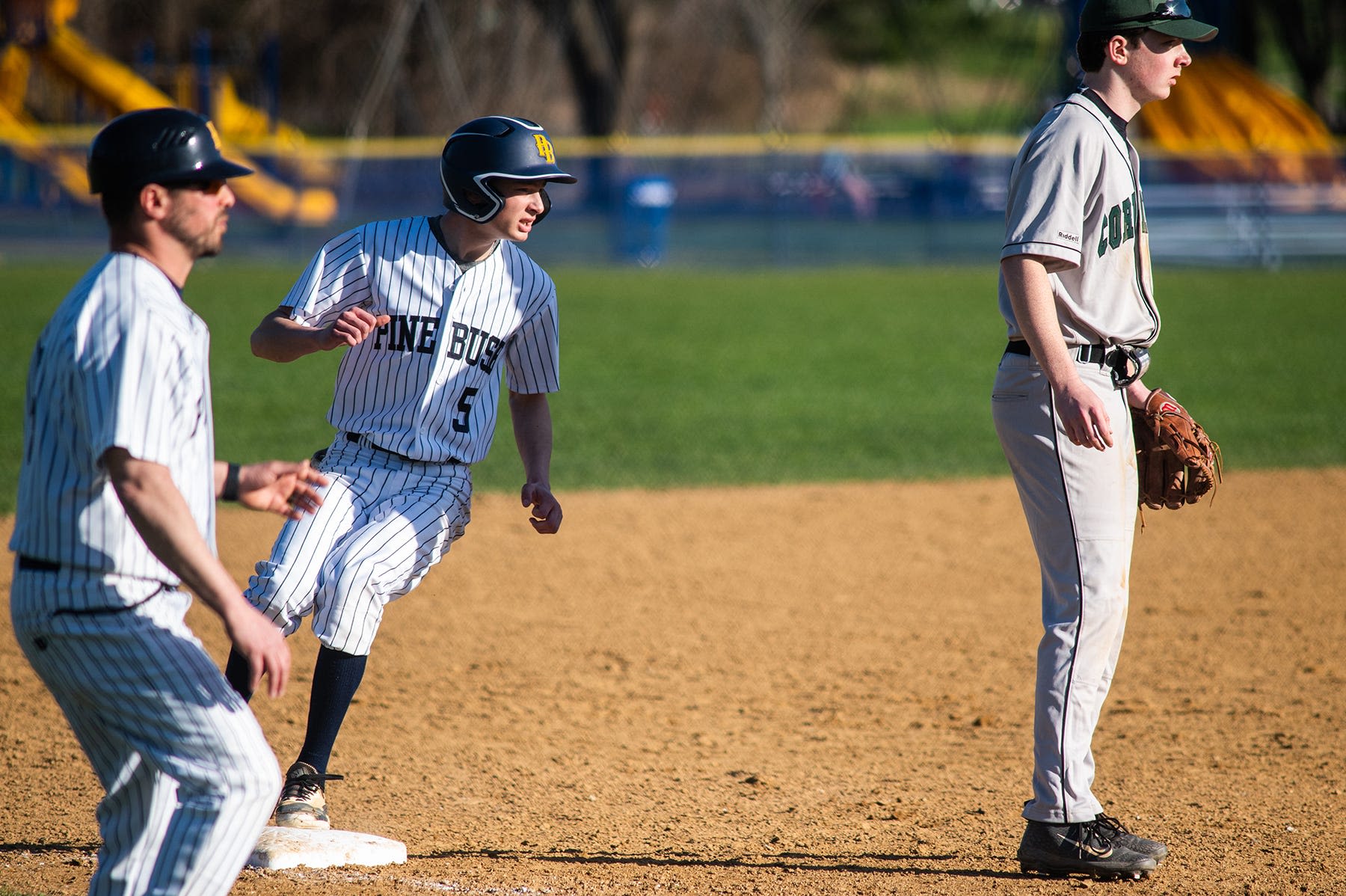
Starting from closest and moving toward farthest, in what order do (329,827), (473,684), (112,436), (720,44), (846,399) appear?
1. (112,436)
2. (329,827)
3. (473,684)
4. (846,399)
5. (720,44)

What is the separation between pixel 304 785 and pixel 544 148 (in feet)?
5.71

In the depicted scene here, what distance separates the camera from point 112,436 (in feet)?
6.63

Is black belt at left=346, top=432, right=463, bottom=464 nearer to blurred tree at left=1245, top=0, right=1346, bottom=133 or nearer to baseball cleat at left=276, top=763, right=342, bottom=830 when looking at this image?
baseball cleat at left=276, top=763, right=342, bottom=830

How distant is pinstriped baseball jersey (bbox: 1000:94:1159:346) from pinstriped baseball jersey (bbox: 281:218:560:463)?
134cm

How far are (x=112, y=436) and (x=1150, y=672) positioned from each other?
4.18 m

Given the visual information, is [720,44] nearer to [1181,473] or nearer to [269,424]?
[269,424]

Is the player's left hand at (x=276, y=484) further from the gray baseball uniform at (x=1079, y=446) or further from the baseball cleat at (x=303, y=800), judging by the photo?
the gray baseball uniform at (x=1079, y=446)

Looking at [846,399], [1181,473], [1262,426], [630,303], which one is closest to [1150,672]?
[1181,473]

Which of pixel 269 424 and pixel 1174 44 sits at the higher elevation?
pixel 1174 44

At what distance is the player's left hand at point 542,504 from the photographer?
3475 millimetres

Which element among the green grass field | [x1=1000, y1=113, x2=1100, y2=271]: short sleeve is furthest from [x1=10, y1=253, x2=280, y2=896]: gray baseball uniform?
the green grass field

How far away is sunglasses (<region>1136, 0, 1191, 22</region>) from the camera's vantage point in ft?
9.70

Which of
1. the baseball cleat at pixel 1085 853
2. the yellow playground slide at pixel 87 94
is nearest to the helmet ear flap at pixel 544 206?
the baseball cleat at pixel 1085 853

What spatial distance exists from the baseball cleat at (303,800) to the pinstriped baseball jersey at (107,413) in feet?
4.04
